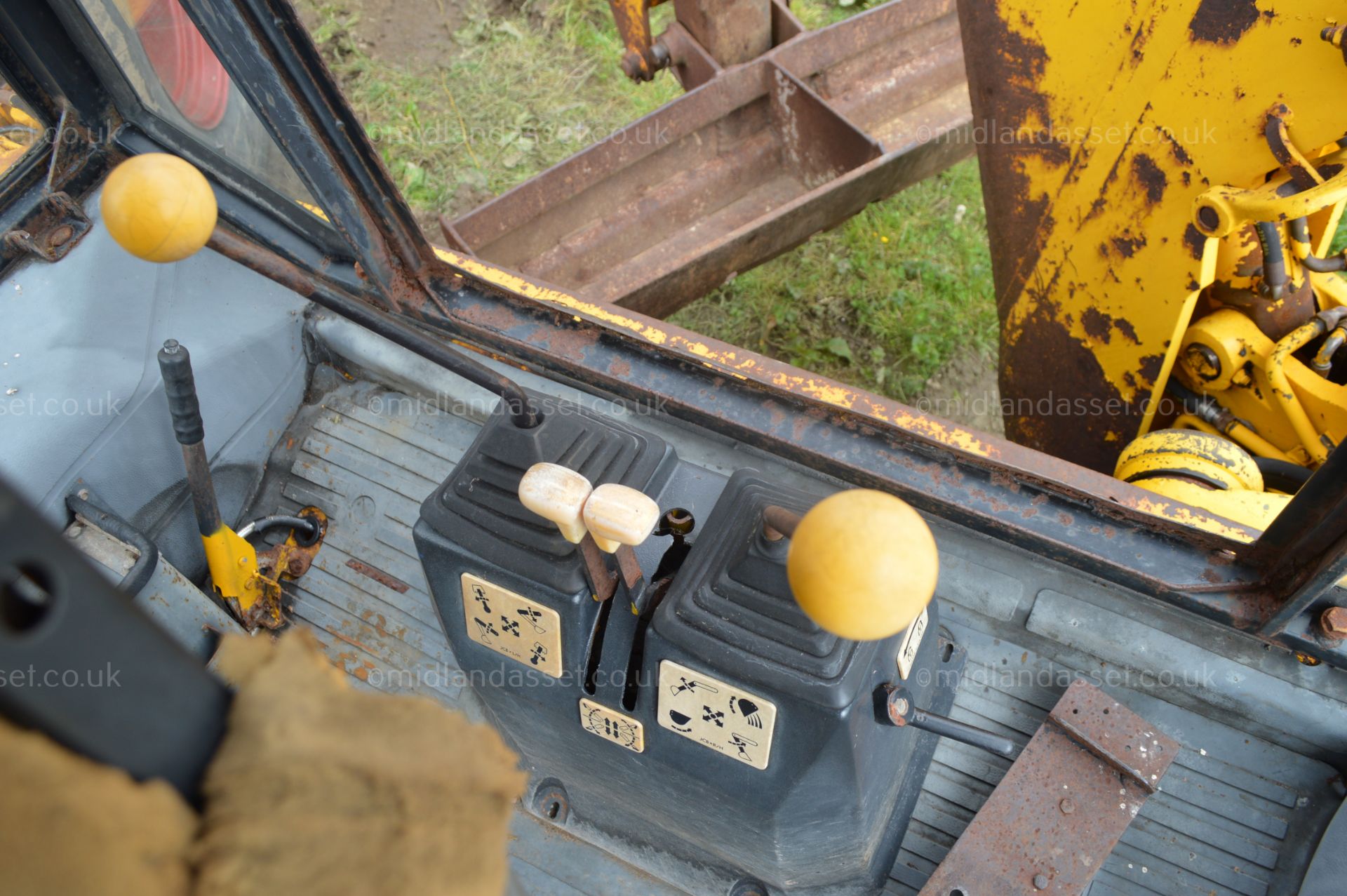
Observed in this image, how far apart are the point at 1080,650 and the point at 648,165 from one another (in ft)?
6.18

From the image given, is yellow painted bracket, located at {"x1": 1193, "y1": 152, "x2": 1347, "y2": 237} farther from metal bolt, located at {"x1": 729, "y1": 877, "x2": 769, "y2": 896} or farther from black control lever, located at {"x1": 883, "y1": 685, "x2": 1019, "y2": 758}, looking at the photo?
metal bolt, located at {"x1": 729, "y1": 877, "x2": 769, "y2": 896}

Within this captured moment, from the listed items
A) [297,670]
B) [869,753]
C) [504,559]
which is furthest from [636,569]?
[297,670]

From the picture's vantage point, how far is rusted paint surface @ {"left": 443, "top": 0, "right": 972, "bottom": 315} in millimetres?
2484

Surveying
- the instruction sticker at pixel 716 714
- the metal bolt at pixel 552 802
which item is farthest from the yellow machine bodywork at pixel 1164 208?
the metal bolt at pixel 552 802

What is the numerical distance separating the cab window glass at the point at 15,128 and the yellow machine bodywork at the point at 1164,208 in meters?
1.59

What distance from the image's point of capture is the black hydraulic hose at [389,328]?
3.10 feet

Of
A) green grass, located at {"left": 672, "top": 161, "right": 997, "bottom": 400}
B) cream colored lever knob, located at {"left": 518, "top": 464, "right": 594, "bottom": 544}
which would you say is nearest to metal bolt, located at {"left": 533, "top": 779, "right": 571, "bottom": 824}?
cream colored lever knob, located at {"left": 518, "top": 464, "right": 594, "bottom": 544}

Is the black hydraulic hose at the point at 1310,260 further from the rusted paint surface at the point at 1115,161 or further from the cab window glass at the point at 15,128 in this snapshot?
the cab window glass at the point at 15,128

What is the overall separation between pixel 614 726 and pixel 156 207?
0.77 meters

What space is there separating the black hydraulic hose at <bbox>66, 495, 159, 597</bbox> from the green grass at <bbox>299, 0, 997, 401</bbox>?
6.02 ft

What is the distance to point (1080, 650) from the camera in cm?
138

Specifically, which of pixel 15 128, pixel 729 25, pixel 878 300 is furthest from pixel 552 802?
pixel 729 25

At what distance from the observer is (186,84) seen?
164cm

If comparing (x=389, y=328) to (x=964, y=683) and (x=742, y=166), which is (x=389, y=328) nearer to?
(x=964, y=683)
